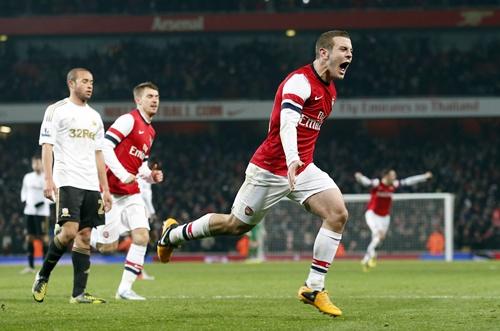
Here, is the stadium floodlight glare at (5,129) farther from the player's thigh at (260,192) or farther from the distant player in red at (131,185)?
the player's thigh at (260,192)

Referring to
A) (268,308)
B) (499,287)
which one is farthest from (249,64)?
(268,308)

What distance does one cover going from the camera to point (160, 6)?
41062 mm

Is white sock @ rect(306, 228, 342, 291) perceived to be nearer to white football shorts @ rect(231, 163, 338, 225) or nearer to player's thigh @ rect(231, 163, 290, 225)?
white football shorts @ rect(231, 163, 338, 225)

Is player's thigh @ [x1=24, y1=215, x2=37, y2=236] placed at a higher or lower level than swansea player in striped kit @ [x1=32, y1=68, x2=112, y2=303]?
lower

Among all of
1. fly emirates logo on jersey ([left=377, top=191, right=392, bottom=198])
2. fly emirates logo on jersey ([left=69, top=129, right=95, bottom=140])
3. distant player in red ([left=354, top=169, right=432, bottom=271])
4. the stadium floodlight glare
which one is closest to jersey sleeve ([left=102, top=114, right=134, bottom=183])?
fly emirates logo on jersey ([left=69, top=129, right=95, bottom=140])

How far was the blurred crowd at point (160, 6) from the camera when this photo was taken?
133ft

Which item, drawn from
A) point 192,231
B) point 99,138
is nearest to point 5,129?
point 99,138

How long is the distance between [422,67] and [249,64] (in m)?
7.11

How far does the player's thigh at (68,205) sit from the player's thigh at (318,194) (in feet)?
8.27

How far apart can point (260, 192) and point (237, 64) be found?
33214 mm

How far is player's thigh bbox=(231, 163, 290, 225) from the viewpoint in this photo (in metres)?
9.03

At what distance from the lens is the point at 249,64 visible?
41.8 m

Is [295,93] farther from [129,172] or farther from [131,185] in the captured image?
[131,185]

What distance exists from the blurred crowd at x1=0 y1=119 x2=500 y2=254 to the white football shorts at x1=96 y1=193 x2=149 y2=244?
60.8 ft
